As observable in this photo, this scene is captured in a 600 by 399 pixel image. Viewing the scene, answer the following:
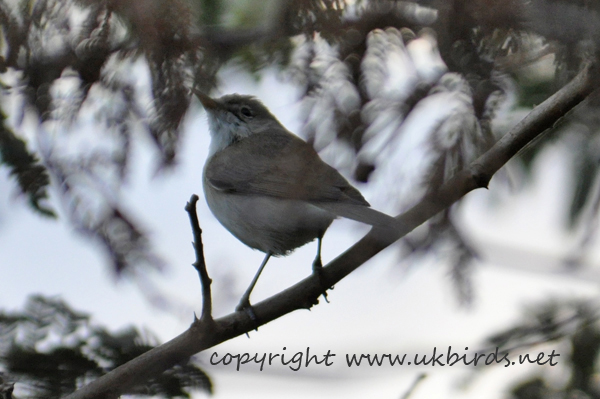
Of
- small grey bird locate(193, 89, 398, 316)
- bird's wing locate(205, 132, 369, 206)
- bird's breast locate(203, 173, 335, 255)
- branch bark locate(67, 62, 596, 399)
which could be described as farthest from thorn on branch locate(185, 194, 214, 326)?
bird's breast locate(203, 173, 335, 255)

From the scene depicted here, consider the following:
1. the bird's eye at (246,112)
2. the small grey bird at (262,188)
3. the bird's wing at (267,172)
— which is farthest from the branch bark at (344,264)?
the bird's eye at (246,112)

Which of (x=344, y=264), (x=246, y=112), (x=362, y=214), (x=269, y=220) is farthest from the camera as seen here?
(x=246, y=112)

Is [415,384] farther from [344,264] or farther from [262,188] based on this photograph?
[262,188]

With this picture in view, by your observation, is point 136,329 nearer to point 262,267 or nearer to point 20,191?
point 20,191

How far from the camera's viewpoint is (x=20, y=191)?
2340 millimetres

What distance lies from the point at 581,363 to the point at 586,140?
3.19 ft

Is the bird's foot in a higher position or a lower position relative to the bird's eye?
lower

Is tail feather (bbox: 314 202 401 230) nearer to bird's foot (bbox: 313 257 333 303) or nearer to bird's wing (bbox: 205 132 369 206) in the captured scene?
bird's wing (bbox: 205 132 369 206)

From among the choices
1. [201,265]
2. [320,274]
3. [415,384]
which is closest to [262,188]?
[320,274]

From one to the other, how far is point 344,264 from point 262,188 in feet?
3.57

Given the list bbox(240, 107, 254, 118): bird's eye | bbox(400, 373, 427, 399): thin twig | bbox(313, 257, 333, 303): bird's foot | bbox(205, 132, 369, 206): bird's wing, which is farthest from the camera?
bbox(240, 107, 254, 118): bird's eye

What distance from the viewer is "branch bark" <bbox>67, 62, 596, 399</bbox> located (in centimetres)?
195

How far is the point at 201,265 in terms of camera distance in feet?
7.89

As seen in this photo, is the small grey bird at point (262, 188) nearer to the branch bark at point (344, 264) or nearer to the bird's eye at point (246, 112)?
the bird's eye at point (246, 112)
